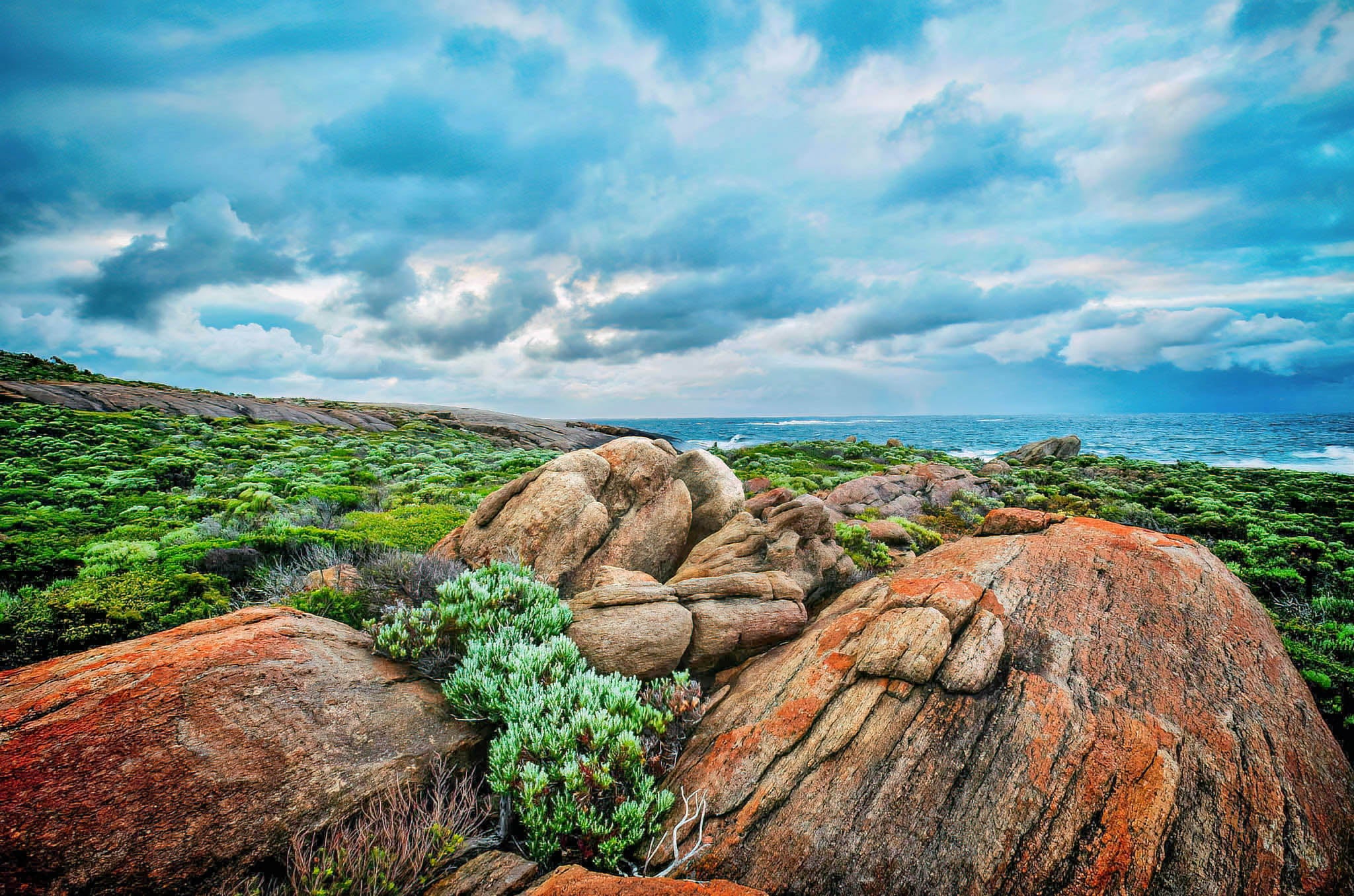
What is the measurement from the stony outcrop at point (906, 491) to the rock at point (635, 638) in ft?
46.1

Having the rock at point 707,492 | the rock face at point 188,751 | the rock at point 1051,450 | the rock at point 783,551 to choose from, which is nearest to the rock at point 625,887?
the rock face at point 188,751

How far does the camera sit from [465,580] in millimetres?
8047

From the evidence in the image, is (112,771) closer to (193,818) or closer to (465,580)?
(193,818)

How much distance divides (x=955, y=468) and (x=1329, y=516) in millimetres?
15307

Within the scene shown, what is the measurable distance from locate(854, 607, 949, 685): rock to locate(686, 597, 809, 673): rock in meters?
1.73

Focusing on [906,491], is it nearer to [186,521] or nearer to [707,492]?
[707,492]

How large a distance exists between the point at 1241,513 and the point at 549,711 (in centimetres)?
3206

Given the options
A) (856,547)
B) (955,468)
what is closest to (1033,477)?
(955,468)

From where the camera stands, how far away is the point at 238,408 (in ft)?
179

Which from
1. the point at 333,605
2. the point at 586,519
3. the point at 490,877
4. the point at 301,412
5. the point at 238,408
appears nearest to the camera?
the point at 490,877

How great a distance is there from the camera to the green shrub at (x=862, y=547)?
471 inches

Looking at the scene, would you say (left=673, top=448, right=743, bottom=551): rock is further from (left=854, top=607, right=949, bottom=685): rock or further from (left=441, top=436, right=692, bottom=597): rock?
(left=854, top=607, right=949, bottom=685): rock

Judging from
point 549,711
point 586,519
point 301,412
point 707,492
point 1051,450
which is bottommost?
point 549,711

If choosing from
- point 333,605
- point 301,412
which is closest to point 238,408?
point 301,412
